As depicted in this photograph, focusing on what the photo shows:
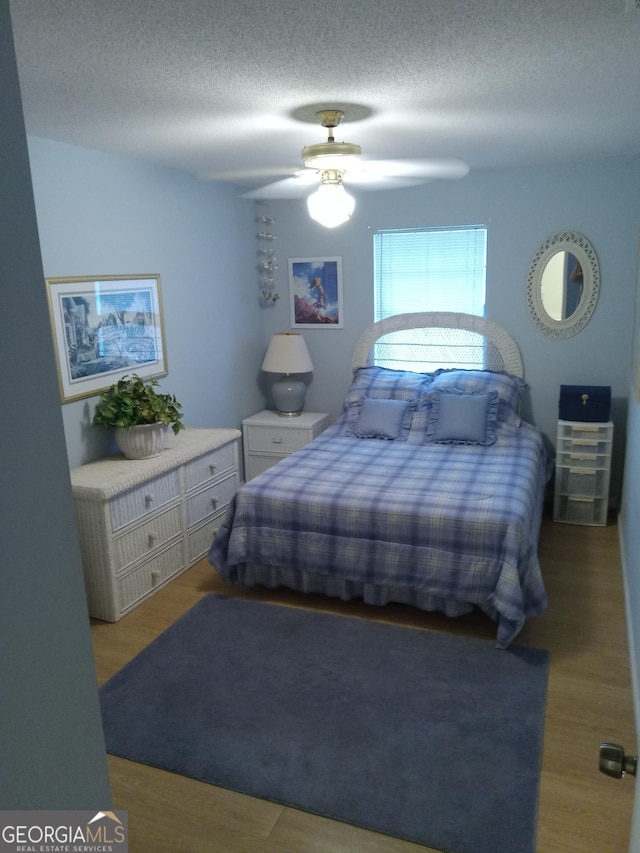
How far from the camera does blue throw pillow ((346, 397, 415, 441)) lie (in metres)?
4.45

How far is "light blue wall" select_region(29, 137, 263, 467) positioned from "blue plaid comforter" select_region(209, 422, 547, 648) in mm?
1092

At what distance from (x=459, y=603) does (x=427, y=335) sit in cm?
238

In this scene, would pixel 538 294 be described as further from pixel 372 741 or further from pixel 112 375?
pixel 372 741

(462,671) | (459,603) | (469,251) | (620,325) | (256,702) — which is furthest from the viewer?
(469,251)

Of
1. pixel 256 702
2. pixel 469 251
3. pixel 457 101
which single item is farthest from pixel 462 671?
pixel 469 251

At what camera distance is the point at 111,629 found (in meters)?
3.30

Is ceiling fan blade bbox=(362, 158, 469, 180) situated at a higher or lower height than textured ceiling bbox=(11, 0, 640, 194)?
lower

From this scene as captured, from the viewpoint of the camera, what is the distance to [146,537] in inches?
141

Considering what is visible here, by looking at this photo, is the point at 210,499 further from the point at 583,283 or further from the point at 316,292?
the point at 583,283

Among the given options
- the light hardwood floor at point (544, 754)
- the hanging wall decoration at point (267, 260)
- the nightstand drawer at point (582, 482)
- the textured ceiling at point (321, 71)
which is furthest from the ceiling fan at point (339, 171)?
the nightstand drawer at point (582, 482)

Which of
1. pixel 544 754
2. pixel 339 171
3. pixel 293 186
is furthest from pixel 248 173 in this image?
pixel 544 754

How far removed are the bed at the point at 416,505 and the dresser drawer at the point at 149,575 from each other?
333 mm

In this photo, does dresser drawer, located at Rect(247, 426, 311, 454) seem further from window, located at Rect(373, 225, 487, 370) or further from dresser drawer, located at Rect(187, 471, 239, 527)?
Answer: window, located at Rect(373, 225, 487, 370)

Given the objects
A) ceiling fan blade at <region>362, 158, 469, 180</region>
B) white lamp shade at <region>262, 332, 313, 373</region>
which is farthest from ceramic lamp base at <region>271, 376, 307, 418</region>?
ceiling fan blade at <region>362, 158, 469, 180</region>
